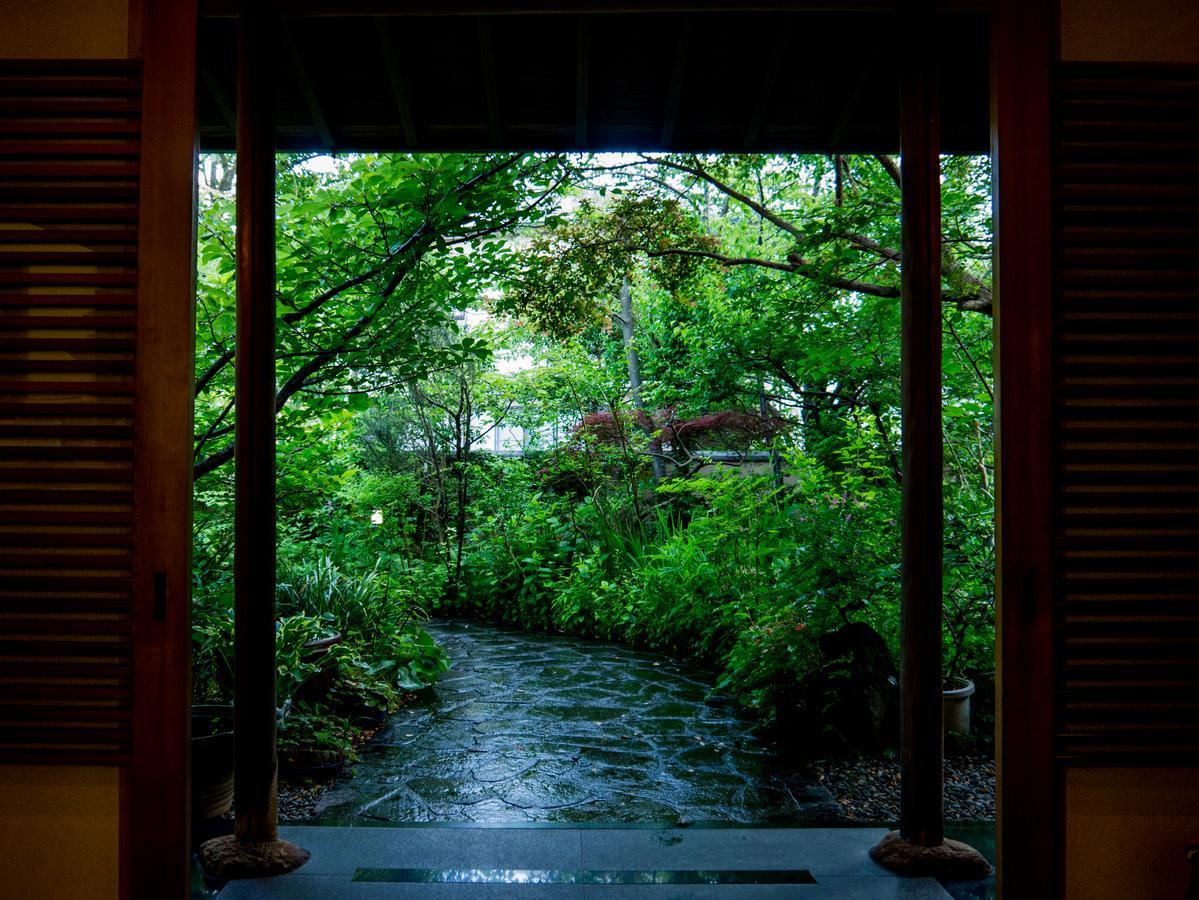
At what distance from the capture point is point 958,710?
4211mm

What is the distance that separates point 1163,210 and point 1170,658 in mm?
1364

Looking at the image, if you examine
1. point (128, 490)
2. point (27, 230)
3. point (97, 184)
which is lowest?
point (128, 490)

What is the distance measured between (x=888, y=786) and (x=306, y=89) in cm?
463

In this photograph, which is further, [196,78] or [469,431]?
[469,431]

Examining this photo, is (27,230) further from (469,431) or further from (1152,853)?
(469,431)

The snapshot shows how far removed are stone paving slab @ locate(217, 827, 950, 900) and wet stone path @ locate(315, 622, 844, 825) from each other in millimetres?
547

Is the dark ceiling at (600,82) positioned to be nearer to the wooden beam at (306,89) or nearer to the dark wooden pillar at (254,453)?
the wooden beam at (306,89)

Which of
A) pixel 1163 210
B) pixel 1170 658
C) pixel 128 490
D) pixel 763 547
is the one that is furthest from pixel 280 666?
pixel 1163 210

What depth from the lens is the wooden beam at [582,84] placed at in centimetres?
293

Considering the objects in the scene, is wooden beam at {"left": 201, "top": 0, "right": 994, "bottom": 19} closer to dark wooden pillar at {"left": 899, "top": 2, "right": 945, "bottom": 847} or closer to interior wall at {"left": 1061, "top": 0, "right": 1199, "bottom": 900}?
dark wooden pillar at {"left": 899, "top": 2, "right": 945, "bottom": 847}

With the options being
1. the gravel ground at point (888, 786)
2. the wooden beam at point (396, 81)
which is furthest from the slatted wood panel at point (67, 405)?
the gravel ground at point (888, 786)

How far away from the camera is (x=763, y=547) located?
5.92m

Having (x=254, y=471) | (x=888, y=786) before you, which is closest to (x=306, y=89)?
(x=254, y=471)

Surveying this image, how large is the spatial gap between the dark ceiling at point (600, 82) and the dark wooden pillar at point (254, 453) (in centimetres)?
54
